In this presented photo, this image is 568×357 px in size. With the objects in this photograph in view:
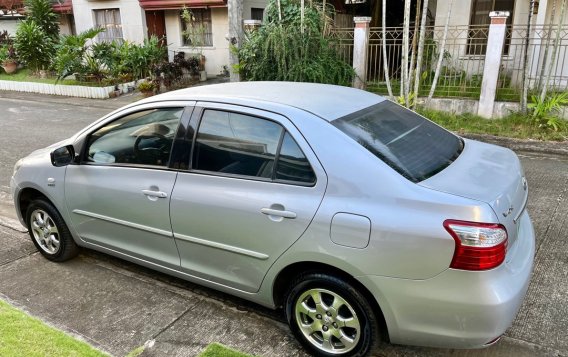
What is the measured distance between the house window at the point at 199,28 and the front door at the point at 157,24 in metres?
1.15

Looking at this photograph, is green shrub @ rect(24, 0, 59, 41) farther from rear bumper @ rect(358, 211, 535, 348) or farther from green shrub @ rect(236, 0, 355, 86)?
rear bumper @ rect(358, 211, 535, 348)

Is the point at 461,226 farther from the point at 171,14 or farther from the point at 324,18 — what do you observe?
the point at 171,14

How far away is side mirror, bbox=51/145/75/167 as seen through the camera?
3.77m

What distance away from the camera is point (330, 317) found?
278 centimetres

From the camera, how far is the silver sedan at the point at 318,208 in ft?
7.89

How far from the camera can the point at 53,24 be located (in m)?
18.6

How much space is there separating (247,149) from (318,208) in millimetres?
→ 676

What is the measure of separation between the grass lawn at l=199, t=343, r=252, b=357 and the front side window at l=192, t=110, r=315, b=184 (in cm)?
113

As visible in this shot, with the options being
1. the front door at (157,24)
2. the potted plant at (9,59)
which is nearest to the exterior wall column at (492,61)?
the front door at (157,24)

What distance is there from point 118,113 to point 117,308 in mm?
1484

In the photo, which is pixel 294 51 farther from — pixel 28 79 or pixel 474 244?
pixel 28 79

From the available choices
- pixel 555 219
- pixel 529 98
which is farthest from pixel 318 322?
pixel 529 98

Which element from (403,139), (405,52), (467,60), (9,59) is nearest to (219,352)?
(403,139)

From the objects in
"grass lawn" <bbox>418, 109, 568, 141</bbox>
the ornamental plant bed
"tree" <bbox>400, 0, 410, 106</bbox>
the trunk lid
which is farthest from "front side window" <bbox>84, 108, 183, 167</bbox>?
the ornamental plant bed
